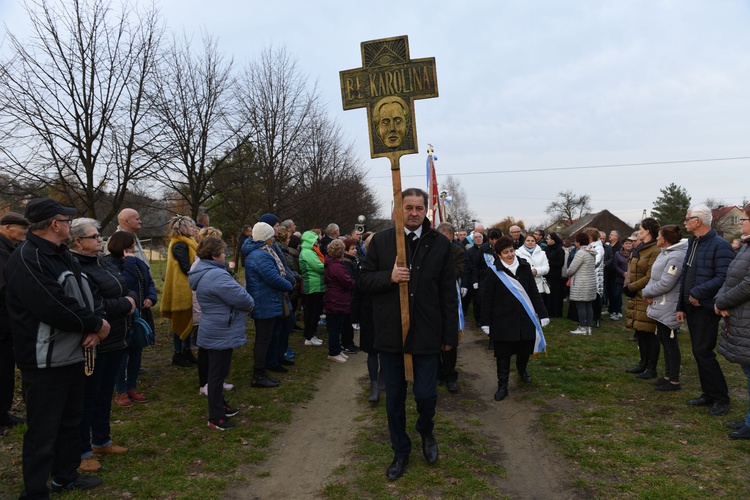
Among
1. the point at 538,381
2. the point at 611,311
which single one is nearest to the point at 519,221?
the point at 611,311

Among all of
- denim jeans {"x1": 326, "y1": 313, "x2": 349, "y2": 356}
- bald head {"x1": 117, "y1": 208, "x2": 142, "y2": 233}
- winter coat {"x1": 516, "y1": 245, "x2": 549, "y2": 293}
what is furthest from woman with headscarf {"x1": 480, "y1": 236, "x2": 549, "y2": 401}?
bald head {"x1": 117, "y1": 208, "x2": 142, "y2": 233}

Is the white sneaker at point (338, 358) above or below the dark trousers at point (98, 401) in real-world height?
below

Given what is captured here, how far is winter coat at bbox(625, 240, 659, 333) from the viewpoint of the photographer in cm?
642

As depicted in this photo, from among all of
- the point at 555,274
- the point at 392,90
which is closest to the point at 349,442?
the point at 392,90

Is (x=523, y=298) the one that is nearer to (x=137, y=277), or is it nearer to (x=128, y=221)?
(x=137, y=277)

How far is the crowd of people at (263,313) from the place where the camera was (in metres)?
3.33

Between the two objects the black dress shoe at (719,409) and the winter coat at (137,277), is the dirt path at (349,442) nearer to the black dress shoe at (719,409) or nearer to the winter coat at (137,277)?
the black dress shoe at (719,409)

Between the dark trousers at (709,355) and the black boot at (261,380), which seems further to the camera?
the black boot at (261,380)

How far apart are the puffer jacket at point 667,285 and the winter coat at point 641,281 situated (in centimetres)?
46

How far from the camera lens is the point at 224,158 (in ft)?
41.4

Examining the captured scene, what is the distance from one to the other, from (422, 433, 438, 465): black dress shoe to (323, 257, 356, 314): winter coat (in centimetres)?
360

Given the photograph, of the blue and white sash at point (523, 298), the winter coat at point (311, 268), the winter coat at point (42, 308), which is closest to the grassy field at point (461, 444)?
the blue and white sash at point (523, 298)

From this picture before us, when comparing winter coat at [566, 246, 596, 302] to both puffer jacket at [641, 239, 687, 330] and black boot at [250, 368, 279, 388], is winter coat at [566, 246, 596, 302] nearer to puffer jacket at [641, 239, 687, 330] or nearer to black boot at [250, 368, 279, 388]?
puffer jacket at [641, 239, 687, 330]

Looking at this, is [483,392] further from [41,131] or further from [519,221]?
[519,221]
